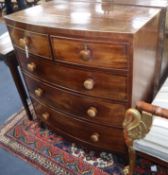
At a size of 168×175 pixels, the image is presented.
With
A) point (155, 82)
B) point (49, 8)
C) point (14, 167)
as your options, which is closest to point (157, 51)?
point (155, 82)

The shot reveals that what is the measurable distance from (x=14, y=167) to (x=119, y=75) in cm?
103

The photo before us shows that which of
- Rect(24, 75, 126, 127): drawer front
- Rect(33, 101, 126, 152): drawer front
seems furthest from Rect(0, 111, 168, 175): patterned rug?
Rect(24, 75, 126, 127): drawer front

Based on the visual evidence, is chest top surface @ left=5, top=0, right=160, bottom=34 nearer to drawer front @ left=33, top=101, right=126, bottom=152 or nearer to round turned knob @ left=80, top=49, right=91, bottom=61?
round turned knob @ left=80, top=49, right=91, bottom=61

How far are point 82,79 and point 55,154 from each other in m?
0.72

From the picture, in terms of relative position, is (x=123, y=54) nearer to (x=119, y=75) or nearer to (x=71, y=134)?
(x=119, y=75)

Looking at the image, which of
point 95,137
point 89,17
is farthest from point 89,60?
point 95,137

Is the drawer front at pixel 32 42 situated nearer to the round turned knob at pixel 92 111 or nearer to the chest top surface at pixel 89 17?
the chest top surface at pixel 89 17

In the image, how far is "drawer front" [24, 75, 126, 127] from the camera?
110 centimetres

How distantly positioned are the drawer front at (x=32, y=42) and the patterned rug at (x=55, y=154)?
0.76 meters

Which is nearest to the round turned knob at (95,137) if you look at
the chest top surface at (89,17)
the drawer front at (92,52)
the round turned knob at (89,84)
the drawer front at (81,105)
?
the drawer front at (81,105)

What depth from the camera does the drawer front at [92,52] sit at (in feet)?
2.91

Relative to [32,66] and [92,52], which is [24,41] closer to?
[32,66]

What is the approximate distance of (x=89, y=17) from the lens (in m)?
1.05

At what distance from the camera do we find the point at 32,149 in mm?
1576
